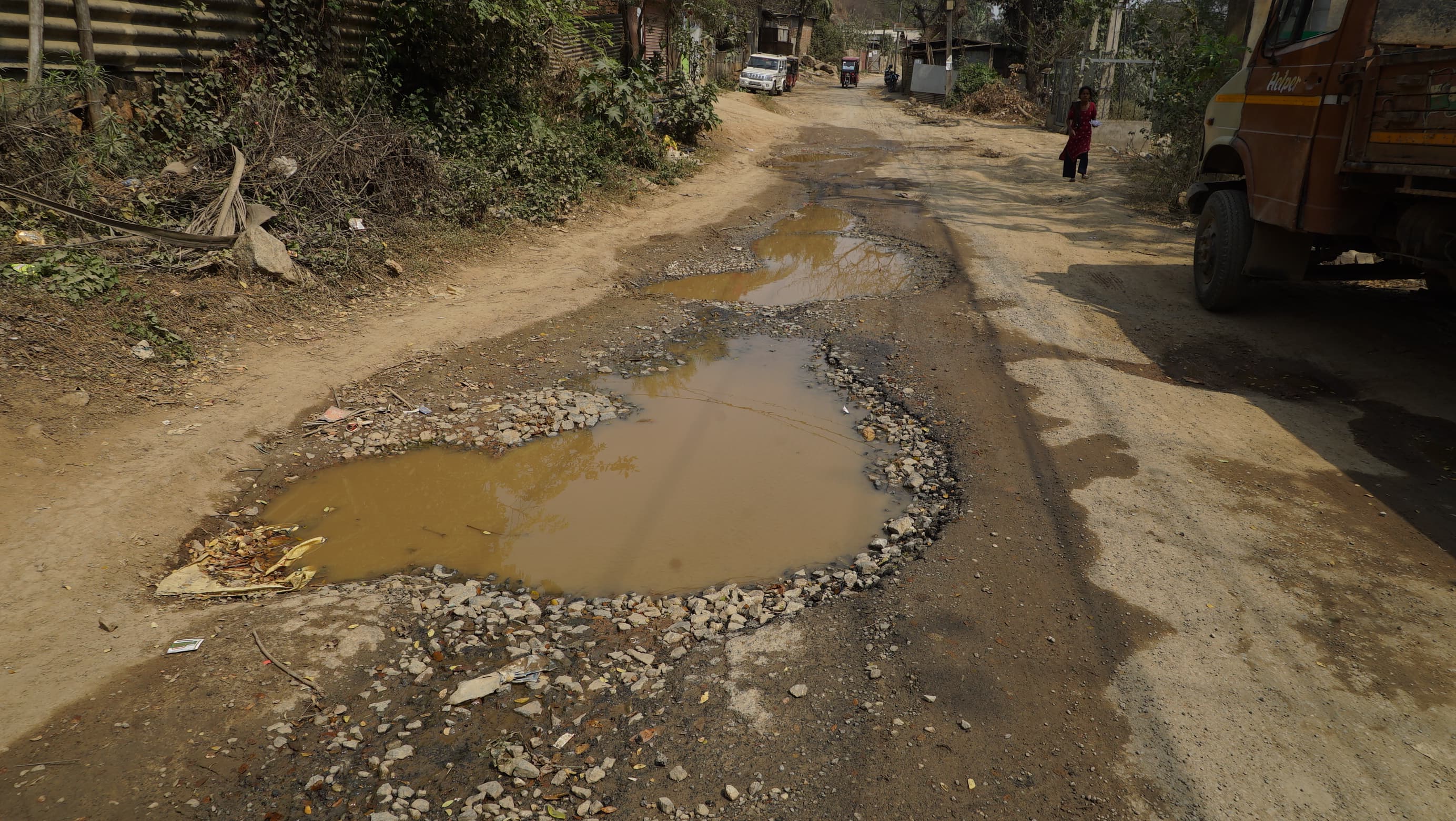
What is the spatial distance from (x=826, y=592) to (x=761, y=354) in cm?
297

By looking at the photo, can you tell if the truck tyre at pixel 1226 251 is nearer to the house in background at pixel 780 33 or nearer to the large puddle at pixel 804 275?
the large puddle at pixel 804 275

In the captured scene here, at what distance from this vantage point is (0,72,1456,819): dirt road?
8.11 feet

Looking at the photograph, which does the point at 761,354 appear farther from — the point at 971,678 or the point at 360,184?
the point at 360,184

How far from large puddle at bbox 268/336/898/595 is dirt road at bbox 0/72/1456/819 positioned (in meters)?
0.36

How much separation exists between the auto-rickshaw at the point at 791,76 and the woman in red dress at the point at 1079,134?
21759 millimetres

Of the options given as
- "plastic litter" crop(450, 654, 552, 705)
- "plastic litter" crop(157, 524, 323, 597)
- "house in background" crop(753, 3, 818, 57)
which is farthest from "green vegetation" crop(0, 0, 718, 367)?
"house in background" crop(753, 3, 818, 57)

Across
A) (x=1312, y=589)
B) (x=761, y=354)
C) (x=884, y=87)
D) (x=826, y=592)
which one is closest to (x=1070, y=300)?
(x=761, y=354)

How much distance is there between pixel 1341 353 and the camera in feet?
19.0

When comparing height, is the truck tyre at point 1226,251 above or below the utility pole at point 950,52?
below

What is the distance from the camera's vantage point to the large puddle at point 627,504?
374 cm

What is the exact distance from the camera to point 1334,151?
5.25 metres

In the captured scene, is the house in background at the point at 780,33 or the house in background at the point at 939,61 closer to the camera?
the house in background at the point at 939,61

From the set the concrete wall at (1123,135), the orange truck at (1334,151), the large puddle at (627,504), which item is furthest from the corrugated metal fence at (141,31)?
the concrete wall at (1123,135)

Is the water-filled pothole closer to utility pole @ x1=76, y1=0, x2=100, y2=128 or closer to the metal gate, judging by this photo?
the metal gate
